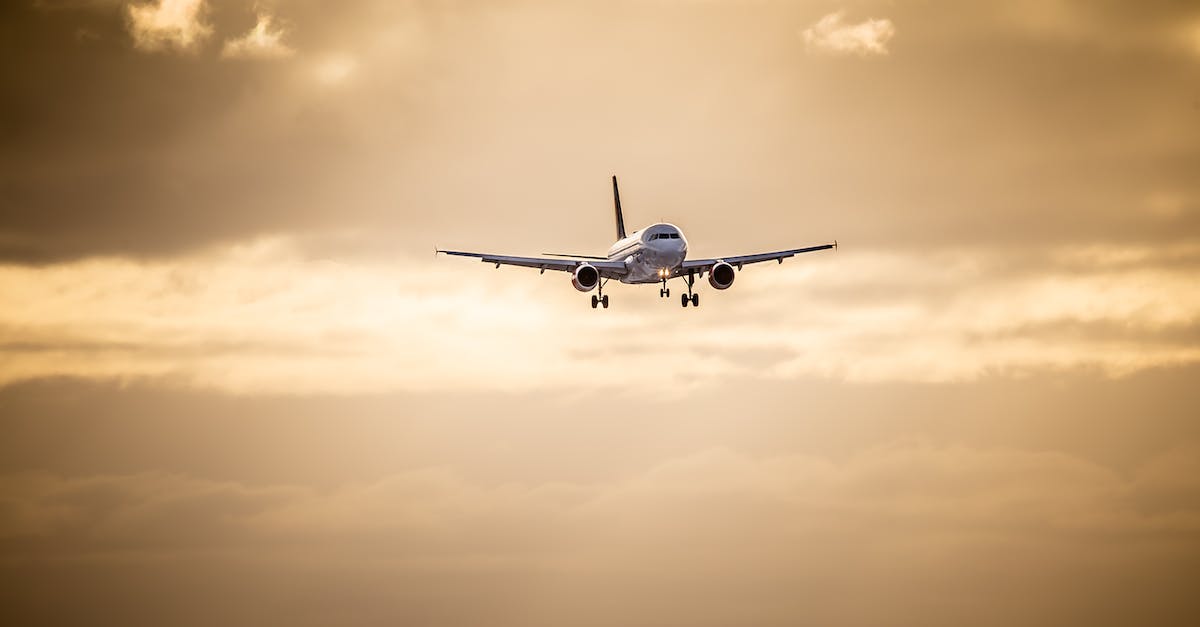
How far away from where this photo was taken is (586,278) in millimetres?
118875

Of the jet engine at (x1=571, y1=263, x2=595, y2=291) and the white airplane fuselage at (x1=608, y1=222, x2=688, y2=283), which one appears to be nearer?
the white airplane fuselage at (x1=608, y1=222, x2=688, y2=283)

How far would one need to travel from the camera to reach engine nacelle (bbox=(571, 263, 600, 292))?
118750 mm

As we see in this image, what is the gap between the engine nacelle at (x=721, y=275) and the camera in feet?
387

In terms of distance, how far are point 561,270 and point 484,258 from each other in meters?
9.14

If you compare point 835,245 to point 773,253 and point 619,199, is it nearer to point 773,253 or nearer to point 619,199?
point 773,253

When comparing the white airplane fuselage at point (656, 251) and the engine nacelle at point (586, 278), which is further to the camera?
the engine nacelle at point (586, 278)

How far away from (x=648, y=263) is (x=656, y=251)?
1.85 meters

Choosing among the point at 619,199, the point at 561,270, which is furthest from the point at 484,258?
the point at 619,199

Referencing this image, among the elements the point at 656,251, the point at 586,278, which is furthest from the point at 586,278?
the point at 656,251

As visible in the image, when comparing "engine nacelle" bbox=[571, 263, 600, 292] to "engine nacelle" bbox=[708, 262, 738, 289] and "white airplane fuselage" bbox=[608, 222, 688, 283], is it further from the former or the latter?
"engine nacelle" bbox=[708, 262, 738, 289]

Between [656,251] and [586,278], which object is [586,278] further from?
[656,251]

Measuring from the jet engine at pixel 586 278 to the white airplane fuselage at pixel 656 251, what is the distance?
10.1 feet

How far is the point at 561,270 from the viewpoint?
405 ft

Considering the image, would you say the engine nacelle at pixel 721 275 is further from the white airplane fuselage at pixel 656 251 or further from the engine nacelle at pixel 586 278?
the engine nacelle at pixel 586 278
